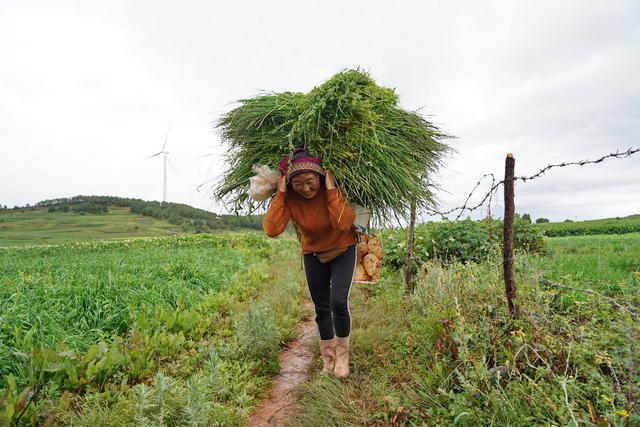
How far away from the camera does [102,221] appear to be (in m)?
43.0

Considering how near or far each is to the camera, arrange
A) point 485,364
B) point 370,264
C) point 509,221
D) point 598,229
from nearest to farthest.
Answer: point 485,364 → point 509,221 → point 370,264 → point 598,229

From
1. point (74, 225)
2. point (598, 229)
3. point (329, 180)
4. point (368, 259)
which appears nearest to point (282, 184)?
point (329, 180)

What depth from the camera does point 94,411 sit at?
261cm

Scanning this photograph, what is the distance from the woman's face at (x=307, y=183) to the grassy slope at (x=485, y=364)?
1435 mm

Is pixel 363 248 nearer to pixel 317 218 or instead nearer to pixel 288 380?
pixel 317 218

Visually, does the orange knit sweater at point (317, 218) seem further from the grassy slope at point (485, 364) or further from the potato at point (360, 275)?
the grassy slope at point (485, 364)

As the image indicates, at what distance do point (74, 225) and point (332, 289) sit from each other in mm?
45576

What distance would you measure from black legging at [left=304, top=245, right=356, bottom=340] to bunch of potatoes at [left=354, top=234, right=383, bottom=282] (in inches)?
10.5

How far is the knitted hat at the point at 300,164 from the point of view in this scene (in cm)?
289

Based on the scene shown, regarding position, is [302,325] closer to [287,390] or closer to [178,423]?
[287,390]

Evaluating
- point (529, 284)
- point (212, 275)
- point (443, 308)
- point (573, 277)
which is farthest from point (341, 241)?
point (212, 275)

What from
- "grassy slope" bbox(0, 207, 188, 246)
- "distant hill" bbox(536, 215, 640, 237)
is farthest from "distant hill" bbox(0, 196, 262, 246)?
"distant hill" bbox(536, 215, 640, 237)

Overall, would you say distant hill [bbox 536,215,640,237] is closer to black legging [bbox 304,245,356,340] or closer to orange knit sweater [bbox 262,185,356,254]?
black legging [bbox 304,245,356,340]

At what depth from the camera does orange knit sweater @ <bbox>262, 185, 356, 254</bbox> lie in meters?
3.00
